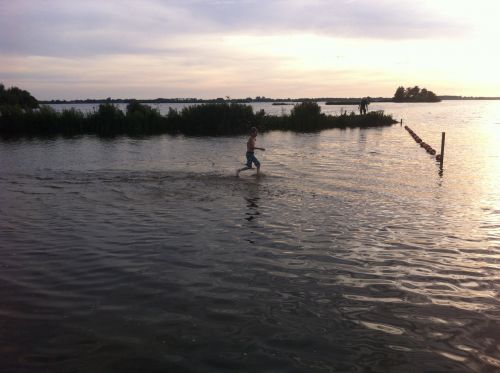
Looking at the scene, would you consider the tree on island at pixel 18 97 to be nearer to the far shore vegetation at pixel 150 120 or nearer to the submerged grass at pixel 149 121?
the far shore vegetation at pixel 150 120

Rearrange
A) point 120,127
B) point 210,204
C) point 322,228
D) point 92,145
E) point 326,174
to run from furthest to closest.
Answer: point 120,127
point 92,145
point 326,174
point 210,204
point 322,228

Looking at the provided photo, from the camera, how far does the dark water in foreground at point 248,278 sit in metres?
5.64

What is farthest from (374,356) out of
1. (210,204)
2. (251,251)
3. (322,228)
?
(210,204)

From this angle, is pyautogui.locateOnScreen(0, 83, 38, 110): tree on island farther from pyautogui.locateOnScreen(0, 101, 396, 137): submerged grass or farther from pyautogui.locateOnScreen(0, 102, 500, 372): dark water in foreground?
pyautogui.locateOnScreen(0, 102, 500, 372): dark water in foreground

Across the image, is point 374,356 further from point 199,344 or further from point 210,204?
point 210,204

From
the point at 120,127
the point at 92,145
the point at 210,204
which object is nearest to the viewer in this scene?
the point at 210,204

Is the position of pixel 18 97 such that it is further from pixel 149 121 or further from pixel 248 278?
pixel 248 278

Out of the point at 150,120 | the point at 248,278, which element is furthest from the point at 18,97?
the point at 248,278

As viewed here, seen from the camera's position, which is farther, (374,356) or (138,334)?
(138,334)

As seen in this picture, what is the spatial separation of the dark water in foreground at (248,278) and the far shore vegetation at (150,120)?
32094 mm

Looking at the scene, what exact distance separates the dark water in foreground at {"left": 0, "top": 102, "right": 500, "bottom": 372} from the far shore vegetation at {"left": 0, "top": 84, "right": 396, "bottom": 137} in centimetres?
3209

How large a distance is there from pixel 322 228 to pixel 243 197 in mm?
4823

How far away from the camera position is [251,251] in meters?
9.54

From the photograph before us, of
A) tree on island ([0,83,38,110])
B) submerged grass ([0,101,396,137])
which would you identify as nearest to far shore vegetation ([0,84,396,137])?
submerged grass ([0,101,396,137])
